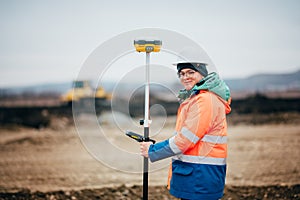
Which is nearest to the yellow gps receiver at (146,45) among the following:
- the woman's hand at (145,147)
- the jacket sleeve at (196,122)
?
the jacket sleeve at (196,122)

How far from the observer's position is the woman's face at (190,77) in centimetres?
294

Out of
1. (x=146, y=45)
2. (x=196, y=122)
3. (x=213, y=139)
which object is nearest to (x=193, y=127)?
(x=196, y=122)

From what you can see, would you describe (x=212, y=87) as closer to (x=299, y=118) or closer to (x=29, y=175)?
(x=29, y=175)

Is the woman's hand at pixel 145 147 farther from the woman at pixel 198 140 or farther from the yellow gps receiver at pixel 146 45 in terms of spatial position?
the yellow gps receiver at pixel 146 45

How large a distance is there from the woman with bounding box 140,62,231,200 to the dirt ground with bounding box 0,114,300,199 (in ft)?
1.54

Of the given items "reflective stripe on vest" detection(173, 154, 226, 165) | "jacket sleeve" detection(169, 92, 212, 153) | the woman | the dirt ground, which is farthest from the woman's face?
the dirt ground

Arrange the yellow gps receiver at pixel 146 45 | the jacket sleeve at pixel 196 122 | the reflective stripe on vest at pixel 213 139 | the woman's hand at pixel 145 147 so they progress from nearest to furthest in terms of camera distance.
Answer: the jacket sleeve at pixel 196 122 < the reflective stripe on vest at pixel 213 139 < the woman's hand at pixel 145 147 < the yellow gps receiver at pixel 146 45

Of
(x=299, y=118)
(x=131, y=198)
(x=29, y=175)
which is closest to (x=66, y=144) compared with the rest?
(x=29, y=175)

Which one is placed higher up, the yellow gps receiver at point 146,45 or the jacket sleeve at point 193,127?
the yellow gps receiver at point 146,45

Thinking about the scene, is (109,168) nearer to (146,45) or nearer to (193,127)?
(146,45)

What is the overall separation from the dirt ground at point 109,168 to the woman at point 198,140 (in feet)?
1.54

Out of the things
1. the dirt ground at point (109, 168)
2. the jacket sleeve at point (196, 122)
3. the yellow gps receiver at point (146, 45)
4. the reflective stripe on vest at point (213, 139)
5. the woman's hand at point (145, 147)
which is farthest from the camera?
the dirt ground at point (109, 168)

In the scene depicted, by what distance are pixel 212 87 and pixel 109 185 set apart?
12.2 ft

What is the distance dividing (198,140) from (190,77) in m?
0.50
